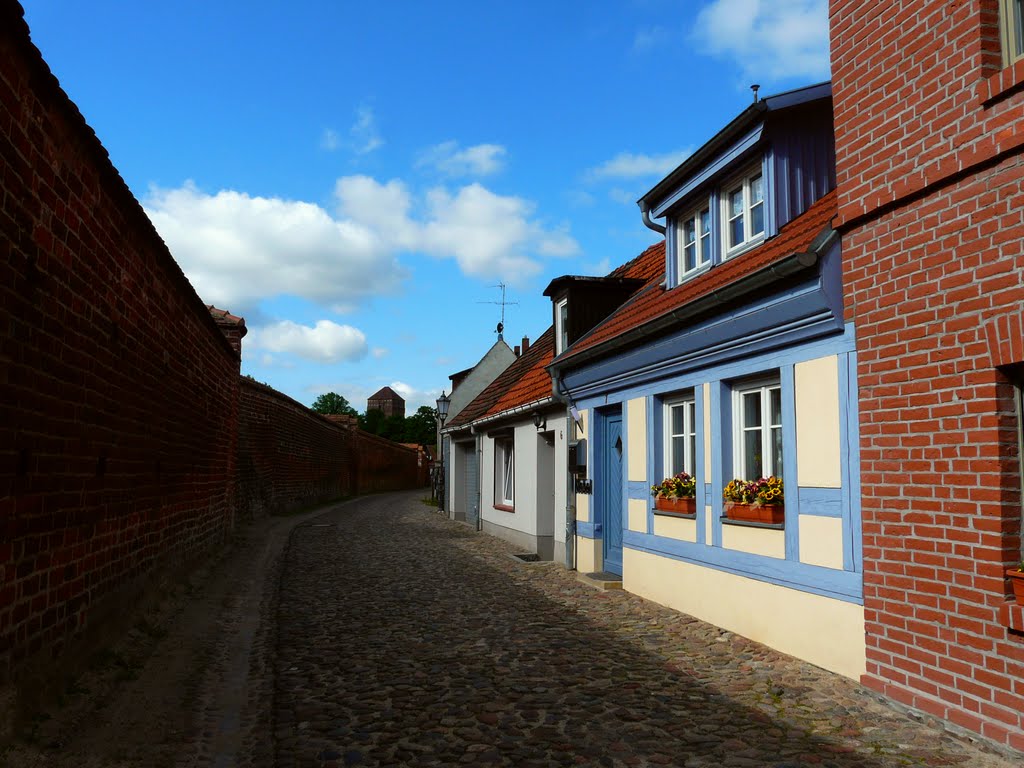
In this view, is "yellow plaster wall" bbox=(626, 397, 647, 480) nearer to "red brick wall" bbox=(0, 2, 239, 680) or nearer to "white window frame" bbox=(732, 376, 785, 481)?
"white window frame" bbox=(732, 376, 785, 481)

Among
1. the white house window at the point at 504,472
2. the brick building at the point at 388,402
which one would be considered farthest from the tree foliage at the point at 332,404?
the white house window at the point at 504,472

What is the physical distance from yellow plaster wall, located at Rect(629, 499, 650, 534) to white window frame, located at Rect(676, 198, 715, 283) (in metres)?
2.81

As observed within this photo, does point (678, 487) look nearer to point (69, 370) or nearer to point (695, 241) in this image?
point (695, 241)

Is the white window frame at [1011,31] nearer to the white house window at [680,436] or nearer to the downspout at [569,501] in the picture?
the white house window at [680,436]

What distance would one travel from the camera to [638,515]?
9.85 metres

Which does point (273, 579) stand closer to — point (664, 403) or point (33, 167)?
point (664, 403)

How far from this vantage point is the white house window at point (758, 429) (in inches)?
288

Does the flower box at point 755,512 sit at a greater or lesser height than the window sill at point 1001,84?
lesser

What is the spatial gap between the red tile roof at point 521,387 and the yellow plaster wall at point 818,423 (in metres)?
6.75

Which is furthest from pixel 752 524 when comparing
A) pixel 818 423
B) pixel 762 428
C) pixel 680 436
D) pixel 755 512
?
pixel 680 436

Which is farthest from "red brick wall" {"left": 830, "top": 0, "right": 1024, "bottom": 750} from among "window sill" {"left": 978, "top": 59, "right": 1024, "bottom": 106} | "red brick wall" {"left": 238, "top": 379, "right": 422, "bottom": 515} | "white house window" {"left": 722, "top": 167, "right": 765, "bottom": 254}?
"red brick wall" {"left": 238, "top": 379, "right": 422, "bottom": 515}

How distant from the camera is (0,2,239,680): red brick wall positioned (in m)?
4.15

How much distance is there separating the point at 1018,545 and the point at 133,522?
21.2ft

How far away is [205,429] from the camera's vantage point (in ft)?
36.5
